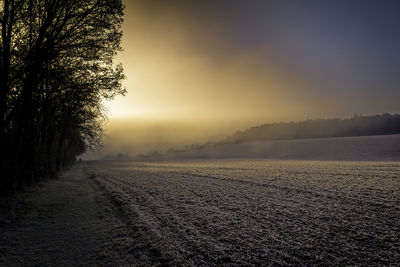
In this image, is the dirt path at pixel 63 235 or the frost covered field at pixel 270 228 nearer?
the frost covered field at pixel 270 228

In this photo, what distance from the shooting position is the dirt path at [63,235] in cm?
680

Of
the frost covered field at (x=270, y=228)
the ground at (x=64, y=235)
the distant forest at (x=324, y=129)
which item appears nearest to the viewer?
the frost covered field at (x=270, y=228)

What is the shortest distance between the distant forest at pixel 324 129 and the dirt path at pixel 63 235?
123m

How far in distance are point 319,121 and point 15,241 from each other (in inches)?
6081

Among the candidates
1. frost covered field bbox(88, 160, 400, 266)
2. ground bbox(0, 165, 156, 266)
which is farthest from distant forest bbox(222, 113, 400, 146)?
ground bbox(0, 165, 156, 266)

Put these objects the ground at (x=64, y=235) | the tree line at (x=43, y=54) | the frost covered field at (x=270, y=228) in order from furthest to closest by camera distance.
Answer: the tree line at (x=43, y=54) → the ground at (x=64, y=235) → the frost covered field at (x=270, y=228)

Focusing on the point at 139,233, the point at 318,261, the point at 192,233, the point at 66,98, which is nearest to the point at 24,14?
the point at 66,98

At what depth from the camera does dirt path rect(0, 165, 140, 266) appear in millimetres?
6805

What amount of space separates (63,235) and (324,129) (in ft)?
468

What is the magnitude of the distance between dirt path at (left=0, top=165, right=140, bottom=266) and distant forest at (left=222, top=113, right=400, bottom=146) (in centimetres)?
12339

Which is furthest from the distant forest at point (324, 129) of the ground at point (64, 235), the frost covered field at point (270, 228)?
the ground at point (64, 235)

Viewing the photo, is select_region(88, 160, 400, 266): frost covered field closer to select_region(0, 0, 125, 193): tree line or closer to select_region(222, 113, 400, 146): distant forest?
select_region(0, 0, 125, 193): tree line

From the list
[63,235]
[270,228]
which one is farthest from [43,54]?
[270,228]

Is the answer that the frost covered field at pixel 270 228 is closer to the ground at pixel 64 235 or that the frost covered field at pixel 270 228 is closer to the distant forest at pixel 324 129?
the ground at pixel 64 235
